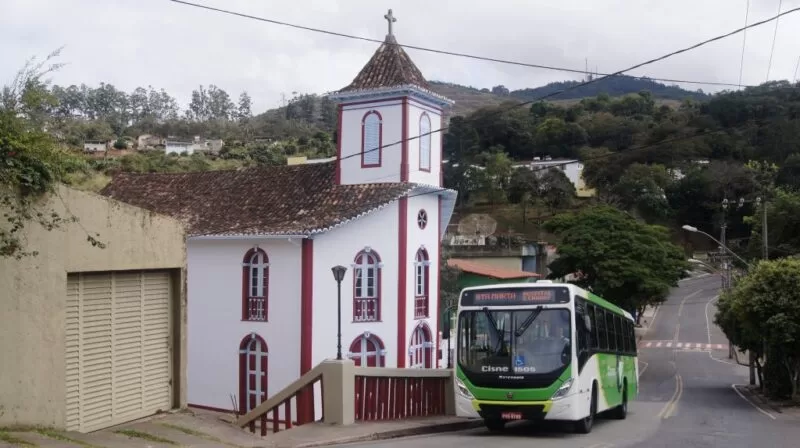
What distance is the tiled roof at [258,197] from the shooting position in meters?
24.3

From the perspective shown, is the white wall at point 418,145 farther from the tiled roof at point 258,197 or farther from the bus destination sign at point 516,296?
the bus destination sign at point 516,296

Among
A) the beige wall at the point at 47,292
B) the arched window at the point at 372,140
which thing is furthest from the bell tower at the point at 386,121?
the beige wall at the point at 47,292

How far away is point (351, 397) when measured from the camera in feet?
47.4

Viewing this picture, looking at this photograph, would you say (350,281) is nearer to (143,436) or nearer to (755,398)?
(143,436)

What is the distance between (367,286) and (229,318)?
14.4 feet

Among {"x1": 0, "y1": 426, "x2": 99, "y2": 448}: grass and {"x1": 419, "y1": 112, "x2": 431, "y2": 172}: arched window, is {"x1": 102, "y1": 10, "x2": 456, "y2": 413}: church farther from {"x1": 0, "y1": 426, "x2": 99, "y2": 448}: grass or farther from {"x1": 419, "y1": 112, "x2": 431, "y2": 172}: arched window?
{"x1": 0, "y1": 426, "x2": 99, "y2": 448}: grass

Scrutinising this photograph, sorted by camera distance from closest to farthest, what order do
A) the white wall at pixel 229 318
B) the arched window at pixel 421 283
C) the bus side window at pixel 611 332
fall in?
the bus side window at pixel 611 332 → the white wall at pixel 229 318 → the arched window at pixel 421 283

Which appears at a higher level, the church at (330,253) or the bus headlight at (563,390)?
the church at (330,253)

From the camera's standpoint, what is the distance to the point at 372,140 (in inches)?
1025

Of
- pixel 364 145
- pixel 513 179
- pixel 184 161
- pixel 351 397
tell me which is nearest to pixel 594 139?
pixel 513 179

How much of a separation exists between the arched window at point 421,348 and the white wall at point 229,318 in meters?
4.19

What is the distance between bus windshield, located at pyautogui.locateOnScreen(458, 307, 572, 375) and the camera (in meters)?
14.4

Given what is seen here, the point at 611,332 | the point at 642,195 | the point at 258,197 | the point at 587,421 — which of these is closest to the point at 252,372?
the point at 258,197

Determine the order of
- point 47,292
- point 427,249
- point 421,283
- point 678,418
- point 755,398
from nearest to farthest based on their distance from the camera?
point 47,292
point 678,418
point 421,283
point 427,249
point 755,398
